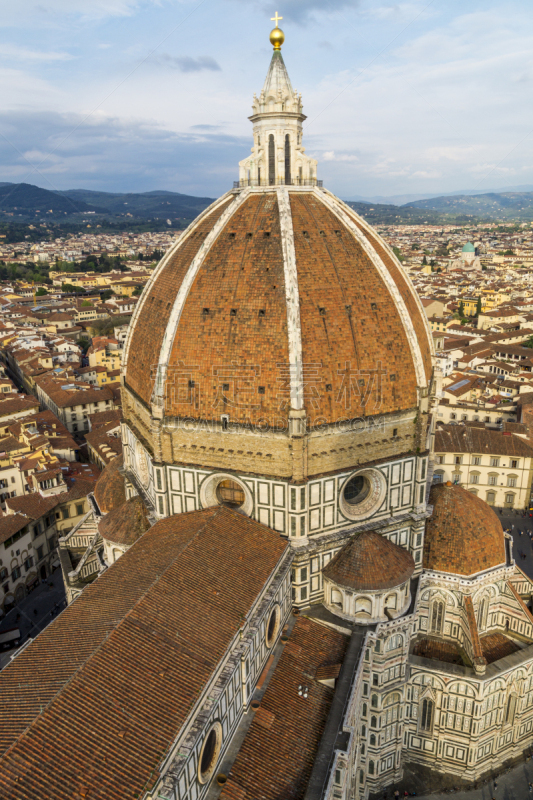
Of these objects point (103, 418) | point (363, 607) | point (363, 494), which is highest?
point (363, 494)

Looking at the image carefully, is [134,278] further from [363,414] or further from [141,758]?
[141,758]

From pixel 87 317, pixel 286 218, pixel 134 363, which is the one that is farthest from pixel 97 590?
pixel 87 317

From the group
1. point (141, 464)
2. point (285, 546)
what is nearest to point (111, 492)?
point (141, 464)

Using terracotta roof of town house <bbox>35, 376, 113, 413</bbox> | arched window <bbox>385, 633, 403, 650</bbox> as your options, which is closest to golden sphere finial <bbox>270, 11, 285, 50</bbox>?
arched window <bbox>385, 633, 403, 650</bbox>

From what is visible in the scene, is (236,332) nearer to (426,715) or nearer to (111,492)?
(111,492)

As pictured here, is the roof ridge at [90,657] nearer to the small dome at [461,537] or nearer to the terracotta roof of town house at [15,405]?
the small dome at [461,537]

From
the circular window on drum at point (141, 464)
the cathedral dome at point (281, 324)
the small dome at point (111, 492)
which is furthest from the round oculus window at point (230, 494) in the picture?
the small dome at point (111, 492)

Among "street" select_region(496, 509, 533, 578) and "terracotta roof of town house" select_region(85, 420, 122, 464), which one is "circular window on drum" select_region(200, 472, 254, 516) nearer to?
"terracotta roof of town house" select_region(85, 420, 122, 464)
